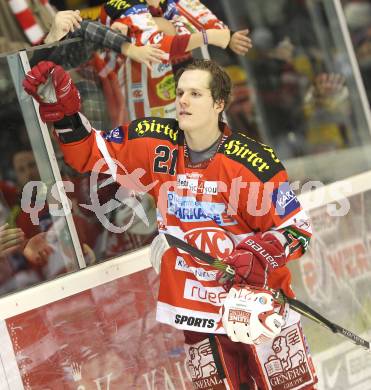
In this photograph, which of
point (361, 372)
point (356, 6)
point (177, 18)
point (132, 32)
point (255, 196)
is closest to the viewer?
point (255, 196)

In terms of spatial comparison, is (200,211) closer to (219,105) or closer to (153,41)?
(219,105)

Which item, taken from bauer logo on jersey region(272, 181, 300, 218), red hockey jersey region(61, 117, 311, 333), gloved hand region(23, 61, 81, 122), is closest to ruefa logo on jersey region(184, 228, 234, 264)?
red hockey jersey region(61, 117, 311, 333)

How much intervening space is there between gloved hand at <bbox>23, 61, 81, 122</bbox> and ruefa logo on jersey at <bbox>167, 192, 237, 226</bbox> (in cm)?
46

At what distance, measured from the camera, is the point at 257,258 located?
9.12 feet

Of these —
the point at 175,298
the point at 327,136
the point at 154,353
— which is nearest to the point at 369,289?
the point at 327,136

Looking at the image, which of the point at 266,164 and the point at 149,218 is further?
the point at 149,218

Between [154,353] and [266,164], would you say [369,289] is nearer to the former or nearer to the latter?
[154,353]

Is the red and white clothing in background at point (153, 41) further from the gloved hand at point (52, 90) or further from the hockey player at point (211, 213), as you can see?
the gloved hand at point (52, 90)

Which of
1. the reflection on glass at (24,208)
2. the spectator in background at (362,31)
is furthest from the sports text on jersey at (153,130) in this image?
the spectator in background at (362,31)

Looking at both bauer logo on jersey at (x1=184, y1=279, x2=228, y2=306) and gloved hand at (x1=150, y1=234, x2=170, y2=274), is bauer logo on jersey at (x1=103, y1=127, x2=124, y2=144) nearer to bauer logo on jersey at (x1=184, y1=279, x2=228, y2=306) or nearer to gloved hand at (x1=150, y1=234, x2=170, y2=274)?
gloved hand at (x1=150, y1=234, x2=170, y2=274)

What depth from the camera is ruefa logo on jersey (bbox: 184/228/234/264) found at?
2965mm

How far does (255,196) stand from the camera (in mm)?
2885

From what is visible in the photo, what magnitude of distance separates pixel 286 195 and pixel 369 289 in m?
1.57

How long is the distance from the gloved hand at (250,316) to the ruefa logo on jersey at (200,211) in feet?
0.87
